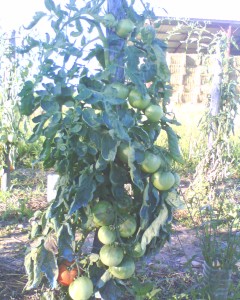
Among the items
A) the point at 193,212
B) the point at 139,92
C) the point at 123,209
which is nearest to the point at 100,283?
the point at 123,209

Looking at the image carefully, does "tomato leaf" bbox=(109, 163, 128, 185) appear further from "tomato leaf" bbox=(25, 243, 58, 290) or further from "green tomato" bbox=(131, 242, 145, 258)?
"tomato leaf" bbox=(25, 243, 58, 290)

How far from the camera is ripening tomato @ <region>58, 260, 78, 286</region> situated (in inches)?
70.6

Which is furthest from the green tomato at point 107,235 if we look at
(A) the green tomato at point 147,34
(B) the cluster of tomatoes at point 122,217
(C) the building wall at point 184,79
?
(C) the building wall at point 184,79

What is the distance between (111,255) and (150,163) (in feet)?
1.30

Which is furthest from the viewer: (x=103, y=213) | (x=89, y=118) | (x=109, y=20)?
(x=103, y=213)

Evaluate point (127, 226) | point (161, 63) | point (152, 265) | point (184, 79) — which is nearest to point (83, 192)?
point (127, 226)

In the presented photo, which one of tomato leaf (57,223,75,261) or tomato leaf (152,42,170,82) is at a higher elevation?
tomato leaf (152,42,170,82)

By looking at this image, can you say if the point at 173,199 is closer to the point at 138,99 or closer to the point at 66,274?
the point at 138,99

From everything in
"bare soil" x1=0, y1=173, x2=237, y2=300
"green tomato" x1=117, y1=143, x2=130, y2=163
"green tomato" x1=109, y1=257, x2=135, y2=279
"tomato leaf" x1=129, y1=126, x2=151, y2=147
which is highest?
"tomato leaf" x1=129, y1=126, x2=151, y2=147

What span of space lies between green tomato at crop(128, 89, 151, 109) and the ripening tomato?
0.74 meters

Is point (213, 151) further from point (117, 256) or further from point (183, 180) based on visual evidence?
point (117, 256)

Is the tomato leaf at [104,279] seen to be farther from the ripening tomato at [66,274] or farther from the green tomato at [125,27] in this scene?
the green tomato at [125,27]

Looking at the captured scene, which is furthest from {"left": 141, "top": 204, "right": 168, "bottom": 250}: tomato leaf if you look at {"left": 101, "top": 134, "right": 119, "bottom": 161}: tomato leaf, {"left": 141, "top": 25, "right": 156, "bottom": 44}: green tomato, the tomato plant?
{"left": 141, "top": 25, "right": 156, "bottom": 44}: green tomato

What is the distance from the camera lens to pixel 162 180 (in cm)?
162
